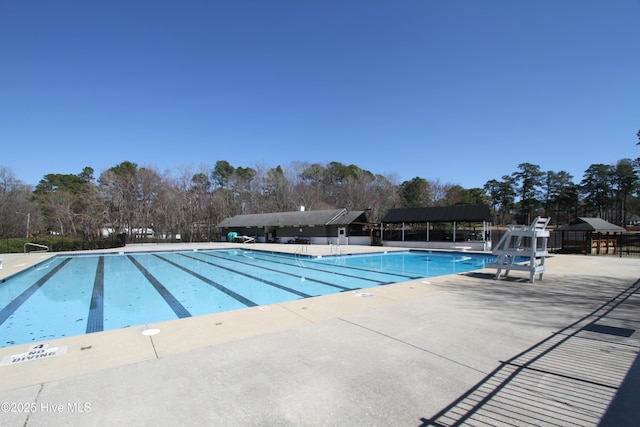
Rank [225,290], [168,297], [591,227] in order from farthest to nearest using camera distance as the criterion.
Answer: [591,227], [225,290], [168,297]

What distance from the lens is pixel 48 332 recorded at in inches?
227

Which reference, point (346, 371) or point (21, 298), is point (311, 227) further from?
point (346, 371)

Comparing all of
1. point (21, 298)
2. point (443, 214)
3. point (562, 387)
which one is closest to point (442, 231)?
point (443, 214)

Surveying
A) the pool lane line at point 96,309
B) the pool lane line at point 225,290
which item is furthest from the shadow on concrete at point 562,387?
the pool lane line at point 96,309

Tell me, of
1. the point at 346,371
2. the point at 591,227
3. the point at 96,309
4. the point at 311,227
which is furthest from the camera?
the point at 311,227

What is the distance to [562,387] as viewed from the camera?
2504 millimetres

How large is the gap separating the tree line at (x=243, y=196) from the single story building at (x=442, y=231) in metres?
13.9

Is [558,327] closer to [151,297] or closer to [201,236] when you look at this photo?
[151,297]

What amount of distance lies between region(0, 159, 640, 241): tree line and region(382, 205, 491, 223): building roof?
1406cm

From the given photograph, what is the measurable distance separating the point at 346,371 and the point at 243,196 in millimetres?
39331

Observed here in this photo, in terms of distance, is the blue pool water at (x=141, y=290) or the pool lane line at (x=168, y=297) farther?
the pool lane line at (x=168, y=297)

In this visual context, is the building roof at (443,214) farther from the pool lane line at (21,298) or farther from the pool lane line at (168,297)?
the pool lane line at (21,298)

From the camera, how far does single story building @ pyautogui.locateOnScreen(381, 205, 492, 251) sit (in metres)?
20.8

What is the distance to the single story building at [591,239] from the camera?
16.8 m
